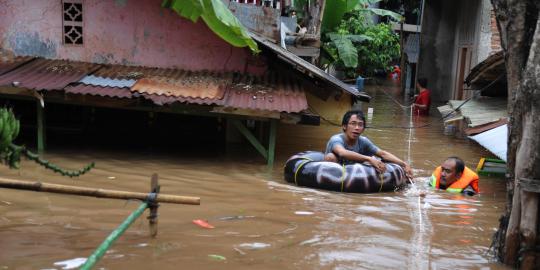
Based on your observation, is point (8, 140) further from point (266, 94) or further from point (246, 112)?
point (266, 94)

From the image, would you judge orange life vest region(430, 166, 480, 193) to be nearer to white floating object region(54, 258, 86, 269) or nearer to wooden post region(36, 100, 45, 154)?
white floating object region(54, 258, 86, 269)

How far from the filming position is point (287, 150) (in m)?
12.0

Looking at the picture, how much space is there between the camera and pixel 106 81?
31.4 feet

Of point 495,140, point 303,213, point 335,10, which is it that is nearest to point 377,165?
point 303,213

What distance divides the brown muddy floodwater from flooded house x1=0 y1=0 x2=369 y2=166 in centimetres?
115

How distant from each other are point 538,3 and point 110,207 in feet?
16.0

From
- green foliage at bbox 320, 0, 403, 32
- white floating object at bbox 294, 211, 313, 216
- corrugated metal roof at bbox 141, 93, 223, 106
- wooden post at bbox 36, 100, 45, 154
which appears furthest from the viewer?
green foliage at bbox 320, 0, 403, 32

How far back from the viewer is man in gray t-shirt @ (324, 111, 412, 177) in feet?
27.2

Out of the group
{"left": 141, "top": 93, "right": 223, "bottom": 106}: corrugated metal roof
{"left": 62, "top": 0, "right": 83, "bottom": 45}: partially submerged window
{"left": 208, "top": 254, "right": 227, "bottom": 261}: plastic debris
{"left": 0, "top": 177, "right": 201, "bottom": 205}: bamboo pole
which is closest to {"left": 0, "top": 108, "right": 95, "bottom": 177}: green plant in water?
{"left": 0, "top": 177, "right": 201, "bottom": 205}: bamboo pole

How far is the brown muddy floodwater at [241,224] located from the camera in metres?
4.98

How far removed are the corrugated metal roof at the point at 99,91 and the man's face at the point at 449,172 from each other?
510 centimetres

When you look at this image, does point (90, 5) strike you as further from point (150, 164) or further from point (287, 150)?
point (287, 150)

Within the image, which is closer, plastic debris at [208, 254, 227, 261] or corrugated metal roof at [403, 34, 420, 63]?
plastic debris at [208, 254, 227, 261]

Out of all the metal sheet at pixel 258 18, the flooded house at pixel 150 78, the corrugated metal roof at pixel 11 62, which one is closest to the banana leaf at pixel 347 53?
the flooded house at pixel 150 78
